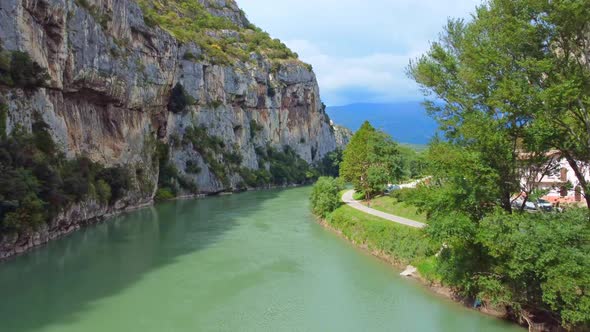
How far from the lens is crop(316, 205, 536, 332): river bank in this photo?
18228 millimetres

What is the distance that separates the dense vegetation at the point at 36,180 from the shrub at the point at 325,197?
18900 millimetres

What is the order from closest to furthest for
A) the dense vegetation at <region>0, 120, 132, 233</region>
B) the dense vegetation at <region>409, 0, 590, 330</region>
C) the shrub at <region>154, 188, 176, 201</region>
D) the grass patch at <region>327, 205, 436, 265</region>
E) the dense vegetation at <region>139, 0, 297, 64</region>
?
the dense vegetation at <region>409, 0, 590, 330</region> → the dense vegetation at <region>0, 120, 132, 233</region> → the grass patch at <region>327, 205, 436, 265</region> → the shrub at <region>154, 188, 176, 201</region> → the dense vegetation at <region>139, 0, 297, 64</region>

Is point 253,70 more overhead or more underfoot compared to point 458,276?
more overhead

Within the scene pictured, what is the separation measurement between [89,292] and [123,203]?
27399 millimetres

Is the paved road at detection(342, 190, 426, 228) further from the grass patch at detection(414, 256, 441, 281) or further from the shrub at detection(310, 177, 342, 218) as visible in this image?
the grass patch at detection(414, 256, 441, 281)

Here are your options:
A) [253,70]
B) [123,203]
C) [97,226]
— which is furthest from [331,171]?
[97,226]

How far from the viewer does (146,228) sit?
122 ft

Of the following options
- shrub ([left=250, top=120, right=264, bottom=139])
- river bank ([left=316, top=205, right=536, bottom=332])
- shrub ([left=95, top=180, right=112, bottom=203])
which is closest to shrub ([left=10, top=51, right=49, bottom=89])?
shrub ([left=95, top=180, right=112, bottom=203])

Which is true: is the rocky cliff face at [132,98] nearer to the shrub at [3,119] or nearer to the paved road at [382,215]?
the shrub at [3,119]

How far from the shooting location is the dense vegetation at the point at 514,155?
1440 centimetres

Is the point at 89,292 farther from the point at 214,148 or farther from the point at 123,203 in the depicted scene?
the point at 214,148

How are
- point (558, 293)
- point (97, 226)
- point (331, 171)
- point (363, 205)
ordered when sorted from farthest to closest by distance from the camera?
1. point (331, 171)
2. point (363, 205)
3. point (97, 226)
4. point (558, 293)

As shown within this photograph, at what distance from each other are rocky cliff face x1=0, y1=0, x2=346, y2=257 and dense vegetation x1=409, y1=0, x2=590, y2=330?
22.5 meters

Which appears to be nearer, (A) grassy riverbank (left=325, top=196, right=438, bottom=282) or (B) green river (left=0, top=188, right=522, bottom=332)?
(B) green river (left=0, top=188, right=522, bottom=332)
